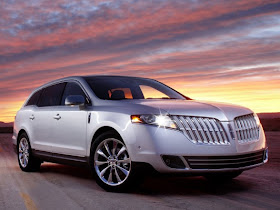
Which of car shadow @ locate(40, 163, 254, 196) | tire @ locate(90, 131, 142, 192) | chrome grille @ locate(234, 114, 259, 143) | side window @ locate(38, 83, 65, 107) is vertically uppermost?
side window @ locate(38, 83, 65, 107)

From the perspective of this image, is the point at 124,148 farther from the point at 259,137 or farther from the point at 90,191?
the point at 259,137

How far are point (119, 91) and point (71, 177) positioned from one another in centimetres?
192

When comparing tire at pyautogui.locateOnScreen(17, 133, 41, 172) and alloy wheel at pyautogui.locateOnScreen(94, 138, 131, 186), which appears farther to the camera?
tire at pyautogui.locateOnScreen(17, 133, 41, 172)

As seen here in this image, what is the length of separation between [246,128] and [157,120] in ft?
4.57

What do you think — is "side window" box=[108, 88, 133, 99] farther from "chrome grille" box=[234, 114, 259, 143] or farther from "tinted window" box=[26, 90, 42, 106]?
"tinted window" box=[26, 90, 42, 106]

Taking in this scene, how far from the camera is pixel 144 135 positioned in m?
5.90

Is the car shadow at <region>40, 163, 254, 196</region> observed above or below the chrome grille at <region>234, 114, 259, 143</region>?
below

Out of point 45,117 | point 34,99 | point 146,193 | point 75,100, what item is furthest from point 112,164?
point 34,99

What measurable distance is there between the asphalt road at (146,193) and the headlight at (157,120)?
0.96 metres

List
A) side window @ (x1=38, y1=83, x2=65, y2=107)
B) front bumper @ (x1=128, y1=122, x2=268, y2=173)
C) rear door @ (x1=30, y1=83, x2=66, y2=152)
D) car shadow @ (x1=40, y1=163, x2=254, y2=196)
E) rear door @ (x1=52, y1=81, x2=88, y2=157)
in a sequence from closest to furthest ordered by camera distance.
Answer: front bumper @ (x1=128, y1=122, x2=268, y2=173), car shadow @ (x1=40, y1=163, x2=254, y2=196), rear door @ (x1=52, y1=81, x2=88, y2=157), rear door @ (x1=30, y1=83, x2=66, y2=152), side window @ (x1=38, y1=83, x2=65, y2=107)

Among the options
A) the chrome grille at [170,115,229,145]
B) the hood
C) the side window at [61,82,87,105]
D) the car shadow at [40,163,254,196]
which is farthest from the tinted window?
the chrome grille at [170,115,229,145]

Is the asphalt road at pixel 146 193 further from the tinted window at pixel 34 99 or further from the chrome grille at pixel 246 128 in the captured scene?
the tinted window at pixel 34 99

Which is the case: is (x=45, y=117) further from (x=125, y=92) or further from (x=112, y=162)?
(x=112, y=162)

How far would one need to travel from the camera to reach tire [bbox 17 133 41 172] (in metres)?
9.09
